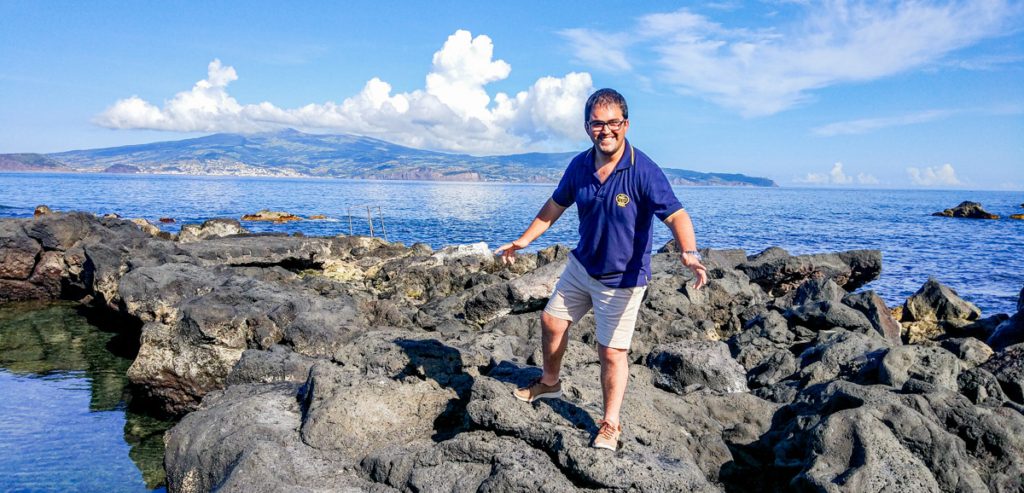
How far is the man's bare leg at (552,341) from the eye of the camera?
15.2 feet

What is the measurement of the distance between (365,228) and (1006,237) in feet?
164

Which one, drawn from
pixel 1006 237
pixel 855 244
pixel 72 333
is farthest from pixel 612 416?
pixel 1006 237

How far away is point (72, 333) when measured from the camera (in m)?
13.0

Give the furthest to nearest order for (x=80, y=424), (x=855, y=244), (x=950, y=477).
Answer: (x=855, y=244) → (x=80, y=424) → (x=950, y=477)

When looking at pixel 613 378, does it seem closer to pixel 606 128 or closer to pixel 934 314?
pixel 606 128

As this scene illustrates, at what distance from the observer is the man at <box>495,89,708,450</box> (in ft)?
13.8

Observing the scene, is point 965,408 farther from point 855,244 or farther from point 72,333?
point 855,244

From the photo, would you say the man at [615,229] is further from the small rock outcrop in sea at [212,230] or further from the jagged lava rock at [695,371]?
the small rock outcrop in sea at [212,230]

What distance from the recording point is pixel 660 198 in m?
4.18

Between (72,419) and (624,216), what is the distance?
818 cm

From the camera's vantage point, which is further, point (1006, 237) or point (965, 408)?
point (1006, 237)

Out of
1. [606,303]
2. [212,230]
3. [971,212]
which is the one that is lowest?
[212,230]

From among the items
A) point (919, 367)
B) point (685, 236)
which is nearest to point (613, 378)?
point (685, 236)

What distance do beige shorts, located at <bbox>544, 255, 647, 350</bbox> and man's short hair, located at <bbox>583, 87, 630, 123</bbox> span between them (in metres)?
1.09
